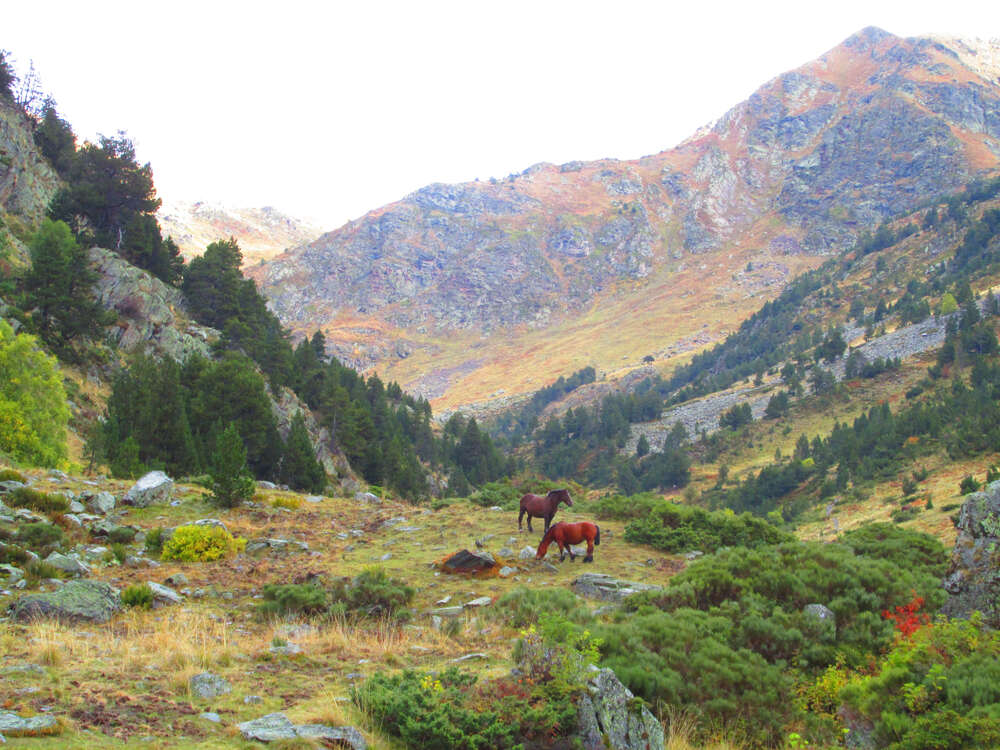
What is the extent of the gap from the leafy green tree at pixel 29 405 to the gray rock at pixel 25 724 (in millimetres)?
22058

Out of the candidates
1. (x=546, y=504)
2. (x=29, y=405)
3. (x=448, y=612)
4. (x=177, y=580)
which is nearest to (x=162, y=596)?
(x=177, y=580)

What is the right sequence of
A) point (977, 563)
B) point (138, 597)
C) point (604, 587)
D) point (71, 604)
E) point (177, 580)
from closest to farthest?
point (977, 563) → point (71, 604) → point (138, 597) → point (177, 580) → point (604, 587)

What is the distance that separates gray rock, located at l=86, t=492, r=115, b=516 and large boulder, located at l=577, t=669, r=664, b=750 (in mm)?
15438

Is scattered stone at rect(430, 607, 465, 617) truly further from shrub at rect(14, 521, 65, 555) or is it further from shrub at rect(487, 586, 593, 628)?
shrub at rect(14, 521, 65, 555)

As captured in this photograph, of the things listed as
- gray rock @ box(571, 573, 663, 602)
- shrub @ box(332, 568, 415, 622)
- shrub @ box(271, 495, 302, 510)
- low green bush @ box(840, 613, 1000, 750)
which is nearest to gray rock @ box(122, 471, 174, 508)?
shrub @ box(271, 495, 302, 510)

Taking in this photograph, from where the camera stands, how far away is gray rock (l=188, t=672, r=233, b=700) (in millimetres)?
6480

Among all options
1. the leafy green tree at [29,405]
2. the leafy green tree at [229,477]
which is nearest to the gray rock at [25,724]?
the leafy green tree at [229,477]

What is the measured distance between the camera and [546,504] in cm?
1881

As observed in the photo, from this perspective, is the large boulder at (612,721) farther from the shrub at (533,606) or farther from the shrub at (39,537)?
the shrub at (39,537)

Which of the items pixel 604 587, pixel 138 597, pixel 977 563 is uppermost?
pixel 138 597

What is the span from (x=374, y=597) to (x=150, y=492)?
10761 mm

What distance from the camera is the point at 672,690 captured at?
762cm

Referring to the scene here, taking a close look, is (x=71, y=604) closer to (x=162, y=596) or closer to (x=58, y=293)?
(x=162, y=596)

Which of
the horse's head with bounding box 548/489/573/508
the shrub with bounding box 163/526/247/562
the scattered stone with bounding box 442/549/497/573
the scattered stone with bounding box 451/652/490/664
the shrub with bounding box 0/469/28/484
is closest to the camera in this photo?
the scattered stone with bounding box 451/652/490/664
